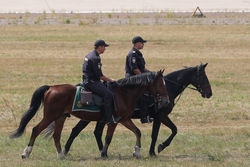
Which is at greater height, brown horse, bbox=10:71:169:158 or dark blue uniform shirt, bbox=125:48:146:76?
dark blue uniform shirt, bbox=125:48:146:76

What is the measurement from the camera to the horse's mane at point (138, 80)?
39.9 feet

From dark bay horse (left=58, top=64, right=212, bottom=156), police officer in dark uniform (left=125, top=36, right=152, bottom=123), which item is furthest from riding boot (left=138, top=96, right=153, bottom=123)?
dark bay horse (left=58, top=64, right=212, bottom=156)

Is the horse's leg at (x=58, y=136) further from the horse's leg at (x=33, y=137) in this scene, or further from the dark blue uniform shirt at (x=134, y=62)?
the dark blue uniform shirt at (x=134, y=62)

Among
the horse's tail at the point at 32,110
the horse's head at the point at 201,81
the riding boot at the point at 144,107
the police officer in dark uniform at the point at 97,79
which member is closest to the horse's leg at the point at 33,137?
the horse's tail at the point at 32,110

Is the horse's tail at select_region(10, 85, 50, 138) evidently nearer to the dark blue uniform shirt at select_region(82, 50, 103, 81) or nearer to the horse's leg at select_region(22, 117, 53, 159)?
the horse's leg at select_region(22, 117, 53, 159)

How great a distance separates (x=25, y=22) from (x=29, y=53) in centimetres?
1703

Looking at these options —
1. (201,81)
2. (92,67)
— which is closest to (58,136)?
(92,67)

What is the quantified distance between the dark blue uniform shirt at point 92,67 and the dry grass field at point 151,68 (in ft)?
5.14

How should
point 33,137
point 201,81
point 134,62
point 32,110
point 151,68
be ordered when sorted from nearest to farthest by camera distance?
1. point 33,137
2. point 32,110
3. point 134,62
4. point 201,81
5. point 151,68

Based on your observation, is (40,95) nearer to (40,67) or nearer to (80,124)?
(80,124)

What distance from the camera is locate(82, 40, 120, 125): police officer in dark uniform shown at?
11.9 metres

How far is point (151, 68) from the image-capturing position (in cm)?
2781

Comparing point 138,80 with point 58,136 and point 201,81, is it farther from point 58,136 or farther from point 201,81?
point 58,136

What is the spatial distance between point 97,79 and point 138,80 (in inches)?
30.9
